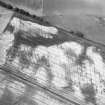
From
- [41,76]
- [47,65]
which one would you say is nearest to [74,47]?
[47,65]

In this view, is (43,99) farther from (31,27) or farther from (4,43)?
(31,27)

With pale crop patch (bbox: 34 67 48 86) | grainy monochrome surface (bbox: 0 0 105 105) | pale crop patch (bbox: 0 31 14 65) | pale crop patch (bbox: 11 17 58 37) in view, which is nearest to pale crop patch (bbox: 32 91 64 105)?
grainy monochrome surface (bbox: 0 0 105 105)

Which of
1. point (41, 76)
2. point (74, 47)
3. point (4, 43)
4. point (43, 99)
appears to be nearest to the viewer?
point (43, 99)

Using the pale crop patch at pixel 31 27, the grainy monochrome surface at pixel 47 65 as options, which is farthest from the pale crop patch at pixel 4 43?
the pale crop patch at pixel 31 27

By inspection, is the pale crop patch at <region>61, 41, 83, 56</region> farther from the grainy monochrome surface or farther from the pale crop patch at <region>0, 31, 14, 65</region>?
the pale crop patch at <region>0, 31, 14, 65</region>

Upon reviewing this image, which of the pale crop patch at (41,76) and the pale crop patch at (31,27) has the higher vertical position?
the pale crop patch at (31,27)

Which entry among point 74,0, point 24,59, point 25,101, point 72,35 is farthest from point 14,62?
point 74,0

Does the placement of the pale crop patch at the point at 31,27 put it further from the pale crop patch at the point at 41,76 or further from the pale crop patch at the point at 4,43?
the pale crop patch at the point at 41,76

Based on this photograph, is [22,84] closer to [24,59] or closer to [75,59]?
[24,59]
